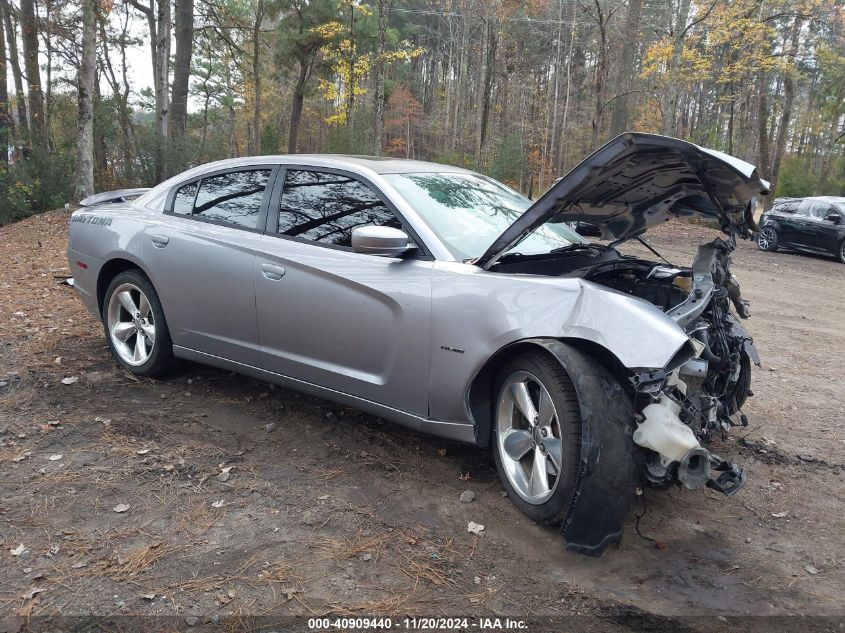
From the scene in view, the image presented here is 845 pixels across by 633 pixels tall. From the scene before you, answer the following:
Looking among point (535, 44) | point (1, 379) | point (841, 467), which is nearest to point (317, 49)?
point (535, 44)

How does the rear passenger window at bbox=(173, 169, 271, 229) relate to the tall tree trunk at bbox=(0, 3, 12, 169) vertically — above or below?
below

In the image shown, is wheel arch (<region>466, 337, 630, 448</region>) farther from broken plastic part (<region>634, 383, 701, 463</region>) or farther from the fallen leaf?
the fallen leaf

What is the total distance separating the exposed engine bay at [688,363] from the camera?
2.69 metres

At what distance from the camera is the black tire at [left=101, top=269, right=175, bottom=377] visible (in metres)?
4.79

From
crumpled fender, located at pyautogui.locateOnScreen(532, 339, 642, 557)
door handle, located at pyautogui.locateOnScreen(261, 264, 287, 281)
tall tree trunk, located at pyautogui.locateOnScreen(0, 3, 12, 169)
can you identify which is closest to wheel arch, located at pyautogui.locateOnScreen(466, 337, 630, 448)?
crumpled fender, located at pyautogui.locateOnScreen(532, 339, 642, 557)

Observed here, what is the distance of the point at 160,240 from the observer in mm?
4703

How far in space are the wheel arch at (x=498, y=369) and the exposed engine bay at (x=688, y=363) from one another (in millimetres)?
165

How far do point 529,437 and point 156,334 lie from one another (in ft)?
9.83

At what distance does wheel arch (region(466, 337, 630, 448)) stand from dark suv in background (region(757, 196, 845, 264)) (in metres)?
13.7

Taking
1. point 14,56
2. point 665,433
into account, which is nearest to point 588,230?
point 665,433

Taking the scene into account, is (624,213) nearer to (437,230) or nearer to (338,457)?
(437,230)

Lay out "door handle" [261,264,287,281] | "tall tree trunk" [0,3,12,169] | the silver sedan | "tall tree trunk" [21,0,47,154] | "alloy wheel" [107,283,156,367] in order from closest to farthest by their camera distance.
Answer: the silver sedan < "door handle" [261,264,287,281] < "alloy wheel" [107,283,156,367] < "tall tree trunk" [0,3,12,169] < "tall tree trunk" [21,0,47,154]

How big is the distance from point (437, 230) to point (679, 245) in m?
12.4

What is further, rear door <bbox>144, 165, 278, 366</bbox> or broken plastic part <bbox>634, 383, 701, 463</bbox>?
rear door <bbox>144, 165, 278, 366</bbox>
